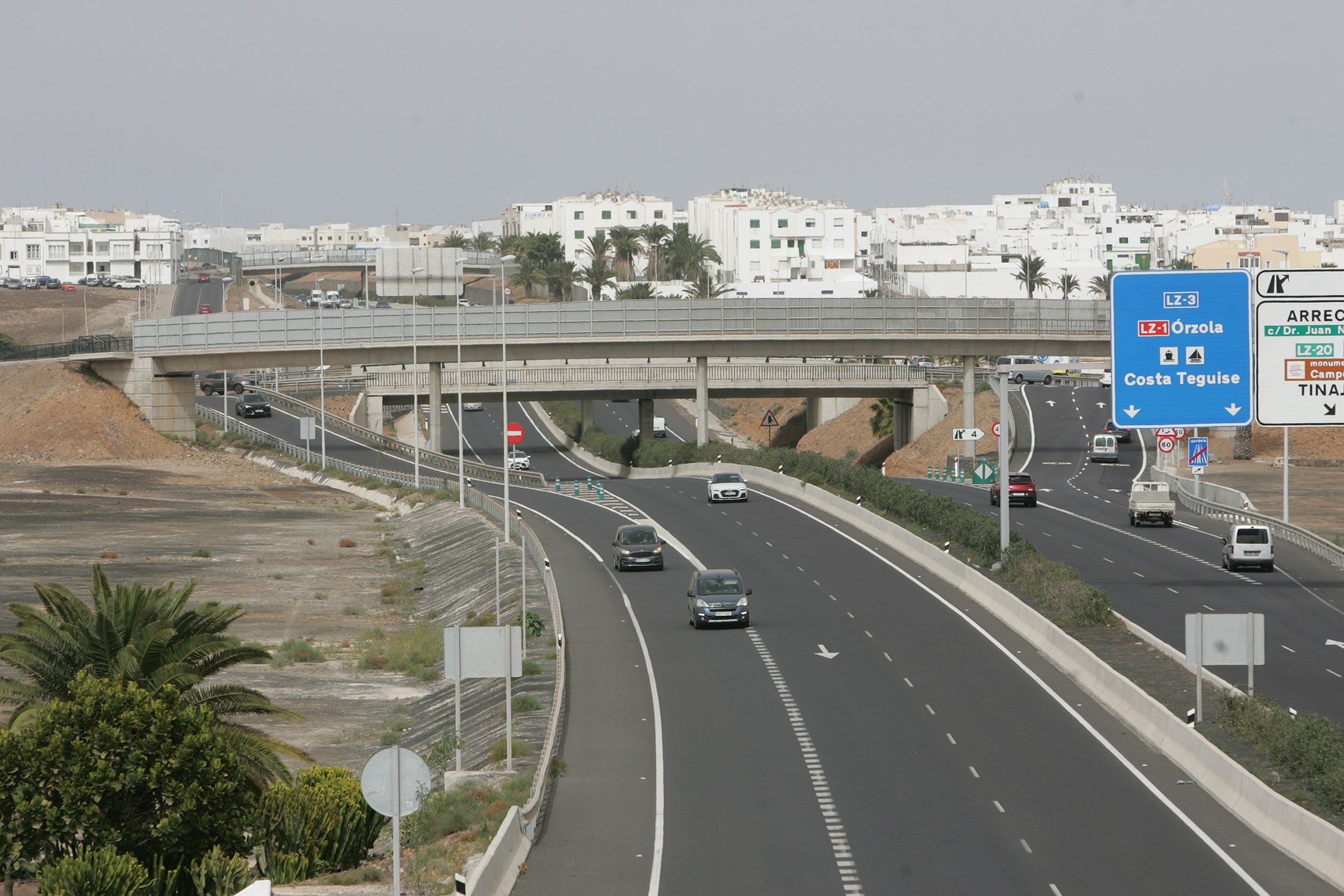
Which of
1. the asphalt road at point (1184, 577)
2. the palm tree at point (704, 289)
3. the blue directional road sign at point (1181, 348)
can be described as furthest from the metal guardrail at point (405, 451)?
the palm tree at point (704, 289)

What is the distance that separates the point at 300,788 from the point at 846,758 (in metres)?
9.74

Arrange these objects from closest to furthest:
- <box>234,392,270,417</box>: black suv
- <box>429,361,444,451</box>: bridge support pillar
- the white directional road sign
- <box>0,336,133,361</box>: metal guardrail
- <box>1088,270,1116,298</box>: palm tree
A: 1. the white directional road sign
2. <box>429,361,444,451</box>: bridge support pillar
3. <box>0,336,133,361</box>: metal guardrail
4. <box>234,392,270,417</box>: black suv
5. <box>1088,270,1116,298</box>: palm tree

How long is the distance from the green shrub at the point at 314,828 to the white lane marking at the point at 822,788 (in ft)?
22.4

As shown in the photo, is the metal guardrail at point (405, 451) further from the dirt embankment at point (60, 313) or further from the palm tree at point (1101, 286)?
the palm tree at point (1101, 286)

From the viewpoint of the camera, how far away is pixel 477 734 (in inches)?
1299

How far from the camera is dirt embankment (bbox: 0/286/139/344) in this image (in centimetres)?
15762

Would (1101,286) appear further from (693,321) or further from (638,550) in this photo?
(638,550)

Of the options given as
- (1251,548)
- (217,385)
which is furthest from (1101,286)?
(1251,548)

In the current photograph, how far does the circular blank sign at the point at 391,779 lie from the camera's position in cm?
1728

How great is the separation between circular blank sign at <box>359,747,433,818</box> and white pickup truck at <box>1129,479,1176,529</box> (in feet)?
166

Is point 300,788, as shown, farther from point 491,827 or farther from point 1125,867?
point 1125,867

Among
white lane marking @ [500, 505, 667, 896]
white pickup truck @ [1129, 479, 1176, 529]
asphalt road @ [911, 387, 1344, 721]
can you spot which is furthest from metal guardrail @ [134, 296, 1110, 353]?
white lane marking @ [500, 505, 667, 896]

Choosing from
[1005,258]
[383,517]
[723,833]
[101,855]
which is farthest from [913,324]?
[1005,258]

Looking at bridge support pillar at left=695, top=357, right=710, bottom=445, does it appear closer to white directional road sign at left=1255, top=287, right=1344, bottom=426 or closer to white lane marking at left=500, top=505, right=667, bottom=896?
white lane marking at left=500, top=505, right=667, bottom=896
